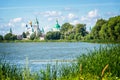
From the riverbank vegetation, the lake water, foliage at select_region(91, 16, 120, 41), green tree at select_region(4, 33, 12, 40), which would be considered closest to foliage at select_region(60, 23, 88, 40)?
the riverbank vegetation

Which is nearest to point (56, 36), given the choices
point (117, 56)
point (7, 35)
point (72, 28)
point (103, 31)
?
point (72, 28)

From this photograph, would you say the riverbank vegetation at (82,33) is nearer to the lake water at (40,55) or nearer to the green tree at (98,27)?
the green tree at (98,27)

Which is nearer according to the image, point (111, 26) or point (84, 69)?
point (84, 69)

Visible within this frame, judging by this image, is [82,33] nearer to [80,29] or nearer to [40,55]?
Result: [80,29]

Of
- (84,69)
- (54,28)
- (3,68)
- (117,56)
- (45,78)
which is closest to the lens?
(45,78)

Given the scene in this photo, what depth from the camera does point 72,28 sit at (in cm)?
8425

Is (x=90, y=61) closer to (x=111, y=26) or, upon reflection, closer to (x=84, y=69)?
(x=84, y=69)

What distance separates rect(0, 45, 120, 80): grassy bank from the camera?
8.33 m

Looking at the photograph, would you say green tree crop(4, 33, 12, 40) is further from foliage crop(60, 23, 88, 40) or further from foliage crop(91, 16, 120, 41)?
foliage crop(91, 16, 120, 41)

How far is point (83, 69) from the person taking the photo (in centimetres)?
988

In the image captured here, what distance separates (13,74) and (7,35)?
238 feet

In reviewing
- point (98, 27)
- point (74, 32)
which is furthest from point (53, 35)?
point (98, 27)

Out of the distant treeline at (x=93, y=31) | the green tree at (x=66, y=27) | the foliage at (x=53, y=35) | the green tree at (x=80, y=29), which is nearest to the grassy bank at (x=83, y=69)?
the distant treeline at (x=93, y=31)

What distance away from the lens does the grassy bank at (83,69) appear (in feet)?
27.3
